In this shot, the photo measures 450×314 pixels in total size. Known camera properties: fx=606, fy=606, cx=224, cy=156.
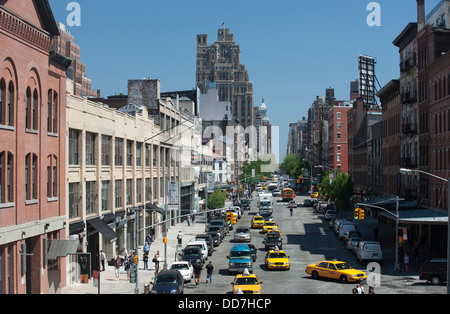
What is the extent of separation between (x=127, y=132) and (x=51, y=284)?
23395 mm

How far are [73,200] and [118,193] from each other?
11848 millimetres

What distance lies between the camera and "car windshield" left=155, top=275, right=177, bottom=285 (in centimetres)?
3177

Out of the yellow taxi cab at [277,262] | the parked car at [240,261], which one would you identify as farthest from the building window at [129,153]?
the yellow taxi cab at [277,262]

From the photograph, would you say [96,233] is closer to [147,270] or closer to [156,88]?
[147,270]

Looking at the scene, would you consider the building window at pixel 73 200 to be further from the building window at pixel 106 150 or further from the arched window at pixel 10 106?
the arched window at pixel 10 106

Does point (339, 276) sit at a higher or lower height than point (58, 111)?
lower

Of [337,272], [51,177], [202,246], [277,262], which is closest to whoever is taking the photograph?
→ [51,177]

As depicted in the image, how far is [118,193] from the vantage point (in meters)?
Answer: 51.6

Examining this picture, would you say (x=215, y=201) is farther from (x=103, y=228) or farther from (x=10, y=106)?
(x=10, y=106)

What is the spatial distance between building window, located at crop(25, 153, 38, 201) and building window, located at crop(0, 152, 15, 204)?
1.91m

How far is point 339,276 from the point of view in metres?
37.5

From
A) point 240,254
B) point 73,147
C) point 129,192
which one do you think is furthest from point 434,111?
point 73,147
